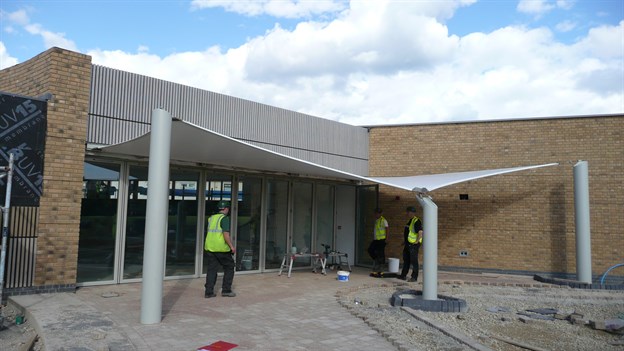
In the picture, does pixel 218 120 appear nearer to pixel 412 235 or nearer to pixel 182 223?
pixel 182 223

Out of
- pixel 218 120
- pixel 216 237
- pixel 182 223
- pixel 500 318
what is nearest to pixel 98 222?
pixel 182 223

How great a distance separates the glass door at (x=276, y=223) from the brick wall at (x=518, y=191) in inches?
105

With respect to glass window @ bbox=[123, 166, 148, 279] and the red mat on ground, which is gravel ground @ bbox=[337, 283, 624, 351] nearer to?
the red mat on ground

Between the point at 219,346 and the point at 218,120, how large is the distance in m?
5.11

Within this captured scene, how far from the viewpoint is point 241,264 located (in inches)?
381

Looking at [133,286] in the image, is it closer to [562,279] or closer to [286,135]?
[286,135]

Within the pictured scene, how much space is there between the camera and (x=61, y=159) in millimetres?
6863

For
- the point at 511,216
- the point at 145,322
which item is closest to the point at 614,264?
the point at 511,216

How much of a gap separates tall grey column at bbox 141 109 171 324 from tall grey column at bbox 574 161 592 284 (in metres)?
7.81

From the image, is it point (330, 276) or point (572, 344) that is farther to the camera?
point (330, 276)

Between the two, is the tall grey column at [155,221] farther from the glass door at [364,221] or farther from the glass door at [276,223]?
the glass door at [364,221]

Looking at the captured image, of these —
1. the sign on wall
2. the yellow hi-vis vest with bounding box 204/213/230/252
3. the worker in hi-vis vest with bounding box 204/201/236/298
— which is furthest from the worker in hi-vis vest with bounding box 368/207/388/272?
the sign on wall

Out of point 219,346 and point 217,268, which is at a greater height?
point 217,268

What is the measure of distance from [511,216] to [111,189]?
26.2 ft
